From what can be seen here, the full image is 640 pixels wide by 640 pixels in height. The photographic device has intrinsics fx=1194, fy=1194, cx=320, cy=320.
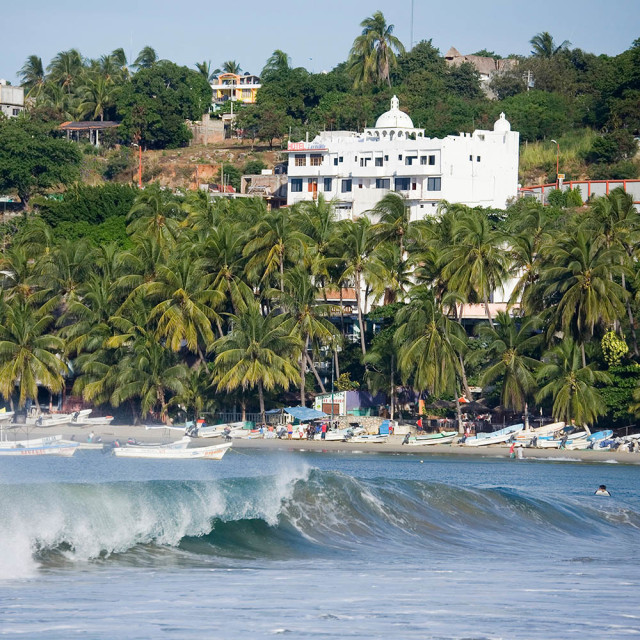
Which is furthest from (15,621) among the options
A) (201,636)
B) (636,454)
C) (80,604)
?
(636,454)

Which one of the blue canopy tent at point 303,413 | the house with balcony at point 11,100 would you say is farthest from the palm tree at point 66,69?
the blue canopy tent at point 303,413

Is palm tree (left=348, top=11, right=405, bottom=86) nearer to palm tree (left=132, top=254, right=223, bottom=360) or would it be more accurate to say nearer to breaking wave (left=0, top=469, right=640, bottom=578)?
palm tree (left=132, top=254, right=223, bottom=360)

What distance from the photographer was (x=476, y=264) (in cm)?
6431

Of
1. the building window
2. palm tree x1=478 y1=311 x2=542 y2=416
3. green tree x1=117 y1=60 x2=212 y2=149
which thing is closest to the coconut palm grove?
palm tree x1=478 y1=311 x2=542 y2=416

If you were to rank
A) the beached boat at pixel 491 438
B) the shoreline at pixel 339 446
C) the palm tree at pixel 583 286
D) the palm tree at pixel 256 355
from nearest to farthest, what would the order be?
1. the shoreline at pixel 339 446
2. the palm tree at pixel 583 286
3. the beached boat at pixel 491 438
4. the palm tree at pixel 256 355

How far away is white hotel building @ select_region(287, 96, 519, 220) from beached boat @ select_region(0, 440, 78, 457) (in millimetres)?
43897

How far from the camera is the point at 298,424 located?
2571 inches

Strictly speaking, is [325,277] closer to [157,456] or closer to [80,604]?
[157,456]

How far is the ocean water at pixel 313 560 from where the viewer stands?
17766 mm

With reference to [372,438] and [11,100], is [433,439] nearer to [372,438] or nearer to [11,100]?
[372,438]

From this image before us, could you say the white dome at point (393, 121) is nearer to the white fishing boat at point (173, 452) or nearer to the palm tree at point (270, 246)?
the palm tree at point (270, 246)

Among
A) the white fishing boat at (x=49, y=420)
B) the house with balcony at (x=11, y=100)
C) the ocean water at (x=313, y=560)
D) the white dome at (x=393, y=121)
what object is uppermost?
the house with balcony at (x=11, y=100)

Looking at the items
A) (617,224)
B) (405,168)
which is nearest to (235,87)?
(405,168)

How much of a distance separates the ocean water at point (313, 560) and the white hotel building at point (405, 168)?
181 ft
